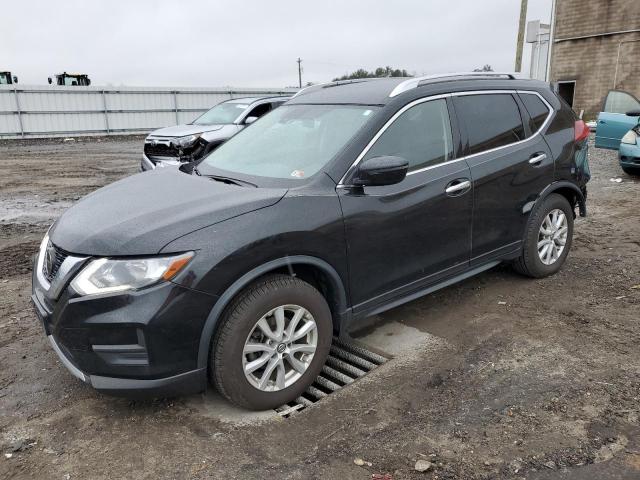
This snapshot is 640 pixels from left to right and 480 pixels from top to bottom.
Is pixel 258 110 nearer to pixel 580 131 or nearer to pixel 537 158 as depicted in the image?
pixel 580 131

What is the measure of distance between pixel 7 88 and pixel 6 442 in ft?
76.0

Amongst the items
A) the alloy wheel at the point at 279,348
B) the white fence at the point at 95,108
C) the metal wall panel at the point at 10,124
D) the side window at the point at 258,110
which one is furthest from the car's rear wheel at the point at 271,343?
the metal wall panel at the point at 10,124

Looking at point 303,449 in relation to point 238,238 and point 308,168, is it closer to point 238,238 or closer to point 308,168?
point 238,238

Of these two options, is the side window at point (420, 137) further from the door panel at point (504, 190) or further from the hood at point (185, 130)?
the hood at point (185, 130)

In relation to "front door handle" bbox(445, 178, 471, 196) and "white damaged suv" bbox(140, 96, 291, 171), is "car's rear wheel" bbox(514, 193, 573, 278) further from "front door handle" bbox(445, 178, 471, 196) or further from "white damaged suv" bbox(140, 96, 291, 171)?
"white damaged suv" bbox(140, 96, 291, 171)

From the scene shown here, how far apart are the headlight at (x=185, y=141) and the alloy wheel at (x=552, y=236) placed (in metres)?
6.82

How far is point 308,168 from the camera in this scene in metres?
3.45

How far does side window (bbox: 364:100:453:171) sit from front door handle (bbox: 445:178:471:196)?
19 cm

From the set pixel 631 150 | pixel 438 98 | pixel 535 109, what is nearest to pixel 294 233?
pixel 438 98

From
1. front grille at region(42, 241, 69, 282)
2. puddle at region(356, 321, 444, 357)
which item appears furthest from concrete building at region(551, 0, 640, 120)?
front grille at region(42, 241, 69, 282)

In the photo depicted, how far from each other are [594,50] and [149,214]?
75.0 feet

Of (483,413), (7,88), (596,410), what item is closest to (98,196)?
(483,413)

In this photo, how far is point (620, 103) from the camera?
1158 cm

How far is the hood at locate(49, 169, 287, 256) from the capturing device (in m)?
2.75
